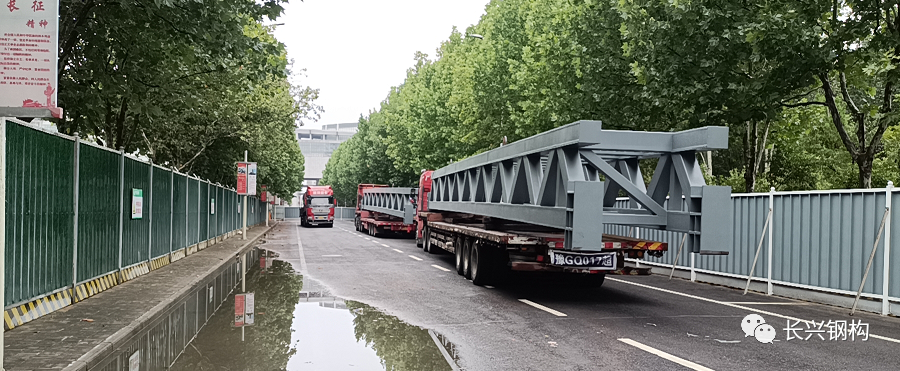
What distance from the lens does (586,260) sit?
35.3 ft

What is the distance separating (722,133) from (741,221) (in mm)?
5381

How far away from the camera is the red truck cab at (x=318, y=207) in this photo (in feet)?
186

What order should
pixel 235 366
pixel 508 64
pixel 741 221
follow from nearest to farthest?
pixel 235 366 → pixel 741 221 → pixel 508 64

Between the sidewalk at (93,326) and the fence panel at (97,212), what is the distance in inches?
19.7

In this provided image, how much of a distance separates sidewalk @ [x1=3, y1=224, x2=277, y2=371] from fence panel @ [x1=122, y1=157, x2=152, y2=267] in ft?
1.96

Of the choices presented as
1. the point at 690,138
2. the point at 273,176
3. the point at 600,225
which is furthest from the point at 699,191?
the point at 273,176

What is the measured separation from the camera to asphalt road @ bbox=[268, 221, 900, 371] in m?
7.19

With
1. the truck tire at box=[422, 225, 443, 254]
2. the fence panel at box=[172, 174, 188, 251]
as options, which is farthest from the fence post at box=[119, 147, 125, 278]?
the truck tire at box=[422, 225, 443, 254]

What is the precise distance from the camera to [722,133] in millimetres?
10047

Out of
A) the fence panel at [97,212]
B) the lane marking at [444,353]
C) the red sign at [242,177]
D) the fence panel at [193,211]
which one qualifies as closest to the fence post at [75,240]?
the fence panel at [97,212]

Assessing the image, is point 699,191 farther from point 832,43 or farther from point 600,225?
point 832,43

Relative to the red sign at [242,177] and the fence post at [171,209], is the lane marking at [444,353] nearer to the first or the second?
the fence post at [171,209]

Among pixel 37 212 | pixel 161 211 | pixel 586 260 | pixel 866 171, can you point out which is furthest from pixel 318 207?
pixel 37 212

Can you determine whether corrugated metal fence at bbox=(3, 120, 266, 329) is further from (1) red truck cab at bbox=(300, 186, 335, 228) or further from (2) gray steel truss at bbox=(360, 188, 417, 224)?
(1) red truck cab at bbox=(300, 186, 335, 228)
